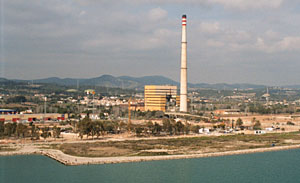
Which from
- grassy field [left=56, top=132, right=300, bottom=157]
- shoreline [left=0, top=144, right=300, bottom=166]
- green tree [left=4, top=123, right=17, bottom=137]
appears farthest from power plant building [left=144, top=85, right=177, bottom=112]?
shoreline [left=0, top=144, right=300, bottom=166]

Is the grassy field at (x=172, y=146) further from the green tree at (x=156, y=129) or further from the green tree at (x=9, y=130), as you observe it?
the green tree at (x=9, y=130)

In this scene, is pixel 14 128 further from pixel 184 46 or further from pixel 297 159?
pixel 184 46

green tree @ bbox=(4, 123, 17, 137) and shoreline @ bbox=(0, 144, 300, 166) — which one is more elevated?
green tree @ bbox=(4, 123, 17, 137)

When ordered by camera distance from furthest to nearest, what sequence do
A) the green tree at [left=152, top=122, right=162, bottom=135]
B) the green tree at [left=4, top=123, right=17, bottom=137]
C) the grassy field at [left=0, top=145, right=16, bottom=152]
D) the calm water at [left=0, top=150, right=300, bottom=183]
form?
the green tree at [left=152, top=122, right=162, bottom=135]
the green tree at [left=4, top=123, right=17, bottom=137]
the grassy field at [left=0, top=145, right=16, bottom=152]
the calm water at [left=0, top=150, right=300, bottom=183]

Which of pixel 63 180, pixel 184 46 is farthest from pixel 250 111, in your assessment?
pixel 63 180

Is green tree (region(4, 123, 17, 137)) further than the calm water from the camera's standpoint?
Yes

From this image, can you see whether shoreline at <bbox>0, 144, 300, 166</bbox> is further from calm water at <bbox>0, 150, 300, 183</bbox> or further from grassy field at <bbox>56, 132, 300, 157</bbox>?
grassy field at <bbox>56, 132, 300, 157</bbox>

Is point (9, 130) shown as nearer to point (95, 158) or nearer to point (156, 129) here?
point (95, 158)

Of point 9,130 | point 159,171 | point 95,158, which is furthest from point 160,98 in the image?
point 159,171
